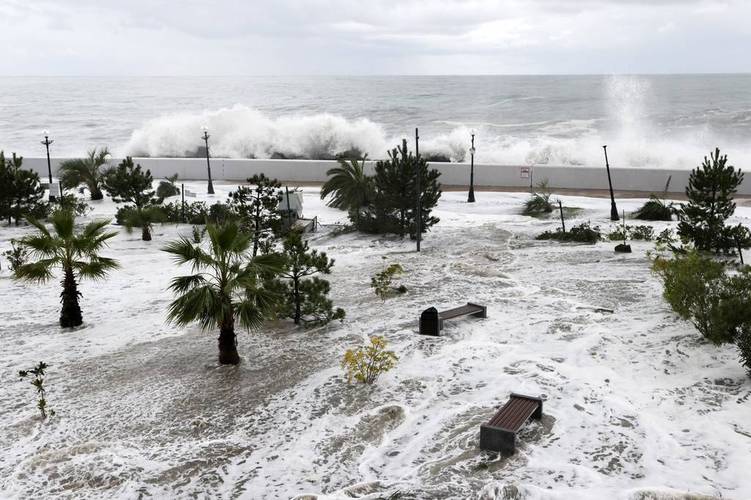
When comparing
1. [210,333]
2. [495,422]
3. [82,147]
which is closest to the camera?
[495,422]

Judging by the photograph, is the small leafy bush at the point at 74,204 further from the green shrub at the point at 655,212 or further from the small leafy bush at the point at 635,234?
the green shrub at the point at 655,212

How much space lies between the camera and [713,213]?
1844 centimetres

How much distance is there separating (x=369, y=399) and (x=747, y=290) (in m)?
6.62

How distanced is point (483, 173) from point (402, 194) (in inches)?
584

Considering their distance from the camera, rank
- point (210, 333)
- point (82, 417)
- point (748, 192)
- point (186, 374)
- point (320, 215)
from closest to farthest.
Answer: point (82, 417) → point (186, 374) → point (210, 333) → point (320, 215) → point (748, 192)

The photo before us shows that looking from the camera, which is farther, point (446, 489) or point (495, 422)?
point (495, 422)

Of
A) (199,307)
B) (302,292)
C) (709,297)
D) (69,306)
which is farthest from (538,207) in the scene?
(199,307)

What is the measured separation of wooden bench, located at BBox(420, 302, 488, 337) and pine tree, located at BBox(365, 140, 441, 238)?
29.4 feet

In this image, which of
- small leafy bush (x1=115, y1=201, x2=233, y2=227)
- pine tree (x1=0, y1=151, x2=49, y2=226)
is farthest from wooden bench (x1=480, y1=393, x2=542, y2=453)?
pine tree (x1=0, y1=151, x2=49, y2=226)

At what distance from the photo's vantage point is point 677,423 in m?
9.17

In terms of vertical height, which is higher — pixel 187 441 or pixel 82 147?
pixel 82 147

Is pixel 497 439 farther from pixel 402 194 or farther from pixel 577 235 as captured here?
pixel 402 194

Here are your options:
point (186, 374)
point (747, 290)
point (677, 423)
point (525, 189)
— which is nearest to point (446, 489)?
point (677, 423)

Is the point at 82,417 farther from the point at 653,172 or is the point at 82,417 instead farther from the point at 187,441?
the point at 653,172
